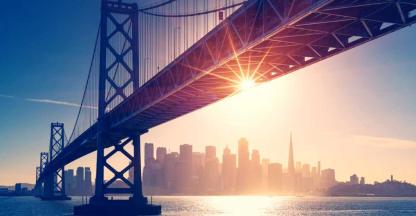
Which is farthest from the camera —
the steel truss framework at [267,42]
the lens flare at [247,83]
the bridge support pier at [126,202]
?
the bridge support pier at [126,202]

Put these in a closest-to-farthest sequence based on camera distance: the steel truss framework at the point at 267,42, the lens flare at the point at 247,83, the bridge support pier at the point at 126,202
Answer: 1. the steel truss framework at the point at 267,42
2. the lens flare at the point at 247,83
3. the bridge support pier at the point at 126,202

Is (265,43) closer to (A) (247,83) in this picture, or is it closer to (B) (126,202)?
(A) (247,83)

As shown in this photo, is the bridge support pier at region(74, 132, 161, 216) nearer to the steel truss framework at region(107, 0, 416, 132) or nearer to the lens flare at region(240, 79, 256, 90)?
the steel truss framework at region(107, 0, 416, 132)

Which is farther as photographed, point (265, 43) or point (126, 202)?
point (126, 202)

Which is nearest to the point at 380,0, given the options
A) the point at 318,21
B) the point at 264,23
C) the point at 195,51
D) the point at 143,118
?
the point at 318,21

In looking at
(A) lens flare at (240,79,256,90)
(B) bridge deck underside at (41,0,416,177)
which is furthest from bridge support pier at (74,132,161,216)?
(A) lens flare at (240,79,256,90)

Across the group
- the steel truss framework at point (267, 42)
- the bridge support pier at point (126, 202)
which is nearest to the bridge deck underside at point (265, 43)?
the steel truss framework at point (267, 42)

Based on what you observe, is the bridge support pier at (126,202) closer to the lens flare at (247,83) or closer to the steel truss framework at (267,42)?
the steel truss framework at (267,42)

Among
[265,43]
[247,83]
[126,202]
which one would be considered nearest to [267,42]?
[265,43]

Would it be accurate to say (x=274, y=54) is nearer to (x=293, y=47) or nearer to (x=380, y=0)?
(x=293, y=47)
